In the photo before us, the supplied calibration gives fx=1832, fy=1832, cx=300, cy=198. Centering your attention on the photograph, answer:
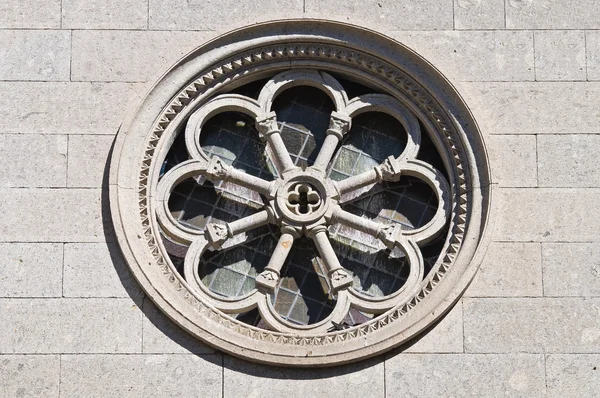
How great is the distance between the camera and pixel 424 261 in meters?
17.7

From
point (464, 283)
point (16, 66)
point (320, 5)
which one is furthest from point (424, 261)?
point (16, 66)

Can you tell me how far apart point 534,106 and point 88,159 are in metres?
4.34

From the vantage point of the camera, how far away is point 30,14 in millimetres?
18062

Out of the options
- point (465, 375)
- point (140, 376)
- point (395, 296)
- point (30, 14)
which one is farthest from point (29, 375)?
point (465, 375)

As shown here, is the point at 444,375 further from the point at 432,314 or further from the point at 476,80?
the point at 476,80

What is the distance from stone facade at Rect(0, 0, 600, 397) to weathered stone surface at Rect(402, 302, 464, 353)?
0.02 meters

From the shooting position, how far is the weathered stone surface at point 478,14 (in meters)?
18.0

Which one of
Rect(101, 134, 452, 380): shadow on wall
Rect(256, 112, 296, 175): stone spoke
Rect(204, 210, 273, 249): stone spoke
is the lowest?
Rect(101, 134, 452, 380): shadow on wall

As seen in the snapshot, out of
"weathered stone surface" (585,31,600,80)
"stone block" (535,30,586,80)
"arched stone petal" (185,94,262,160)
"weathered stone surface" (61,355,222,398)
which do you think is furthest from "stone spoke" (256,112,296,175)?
"weathered stone surface" (585,31,600,80)

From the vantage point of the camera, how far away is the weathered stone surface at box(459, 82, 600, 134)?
17688 mm

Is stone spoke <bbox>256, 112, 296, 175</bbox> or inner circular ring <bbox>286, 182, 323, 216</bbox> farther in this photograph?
stone spoke <bbox>256, 112, 296, 175</bbox>

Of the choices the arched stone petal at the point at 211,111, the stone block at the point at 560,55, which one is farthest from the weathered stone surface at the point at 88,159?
the stone block at the point at 560,55

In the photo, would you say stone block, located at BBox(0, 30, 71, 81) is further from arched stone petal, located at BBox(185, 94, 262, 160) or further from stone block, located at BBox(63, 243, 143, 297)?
stone block, located at BBox(63, 243, 143, 297)

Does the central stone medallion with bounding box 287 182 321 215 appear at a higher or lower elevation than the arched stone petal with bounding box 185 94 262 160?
lower
